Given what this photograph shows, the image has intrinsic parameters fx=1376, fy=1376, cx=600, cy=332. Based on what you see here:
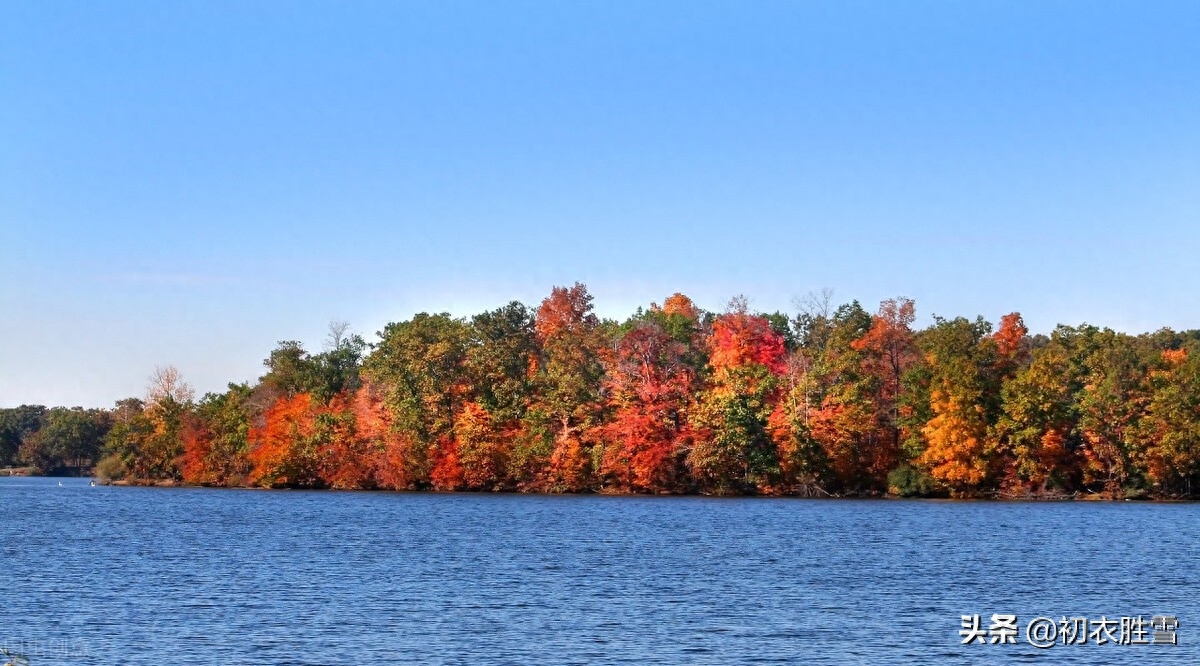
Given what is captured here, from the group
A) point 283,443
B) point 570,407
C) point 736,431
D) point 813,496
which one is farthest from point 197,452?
point 813,496

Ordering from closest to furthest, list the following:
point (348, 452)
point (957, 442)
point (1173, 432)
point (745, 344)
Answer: point (1173, 432)
point (957, 442)
point (745, 344)
point (348, 452)

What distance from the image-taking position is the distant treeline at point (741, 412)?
340 feet

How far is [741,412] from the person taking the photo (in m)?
109

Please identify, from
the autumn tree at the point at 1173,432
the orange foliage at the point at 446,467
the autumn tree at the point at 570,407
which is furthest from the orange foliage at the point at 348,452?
the autumn tree at the point at 1173,432

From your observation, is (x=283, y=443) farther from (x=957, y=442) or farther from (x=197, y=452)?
(x=957, y=442)

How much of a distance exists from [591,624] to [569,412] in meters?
81.0

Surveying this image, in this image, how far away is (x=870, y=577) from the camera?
4719 centimetres

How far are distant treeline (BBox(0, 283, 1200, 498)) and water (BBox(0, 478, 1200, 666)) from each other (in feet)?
74.3

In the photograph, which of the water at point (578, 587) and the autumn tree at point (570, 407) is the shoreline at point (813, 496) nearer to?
the autumn tree at point (570, 407)

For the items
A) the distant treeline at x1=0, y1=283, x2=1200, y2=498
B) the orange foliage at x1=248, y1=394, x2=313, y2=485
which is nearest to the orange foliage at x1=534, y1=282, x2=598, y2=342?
the distant treeline at x1=0, y1=283, x2=1200, y2=498

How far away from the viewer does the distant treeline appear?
104 m

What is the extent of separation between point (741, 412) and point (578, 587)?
6573 cm

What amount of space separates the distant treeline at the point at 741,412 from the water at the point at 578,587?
22649 millimetres

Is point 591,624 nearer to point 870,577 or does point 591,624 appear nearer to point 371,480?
point 870,577
